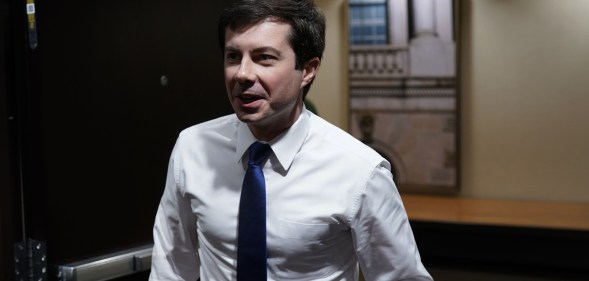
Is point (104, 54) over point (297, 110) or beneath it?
over

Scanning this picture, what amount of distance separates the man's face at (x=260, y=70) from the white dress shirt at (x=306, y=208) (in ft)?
0.39

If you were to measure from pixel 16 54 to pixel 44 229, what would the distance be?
1.49ft

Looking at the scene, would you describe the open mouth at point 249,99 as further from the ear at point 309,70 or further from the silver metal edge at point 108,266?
the silver metal edge at point 108,266

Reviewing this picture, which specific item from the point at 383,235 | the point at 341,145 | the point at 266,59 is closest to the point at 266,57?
the point at 266,59

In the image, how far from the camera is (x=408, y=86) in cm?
335

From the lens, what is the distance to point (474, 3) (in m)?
3.21

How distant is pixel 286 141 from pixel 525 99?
6.72 ft

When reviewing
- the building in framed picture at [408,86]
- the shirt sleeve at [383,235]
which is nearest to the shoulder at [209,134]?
Answer: the shirt sleeve at [383,235]

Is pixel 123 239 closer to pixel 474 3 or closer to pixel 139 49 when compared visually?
pixel 139 49

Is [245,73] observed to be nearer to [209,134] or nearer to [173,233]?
[209,134]

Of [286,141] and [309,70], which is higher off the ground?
[309,70]

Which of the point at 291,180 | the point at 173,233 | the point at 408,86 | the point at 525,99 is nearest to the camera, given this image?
the point at 291,180

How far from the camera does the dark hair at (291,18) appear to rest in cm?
135

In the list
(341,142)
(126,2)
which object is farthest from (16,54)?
(341,142)
